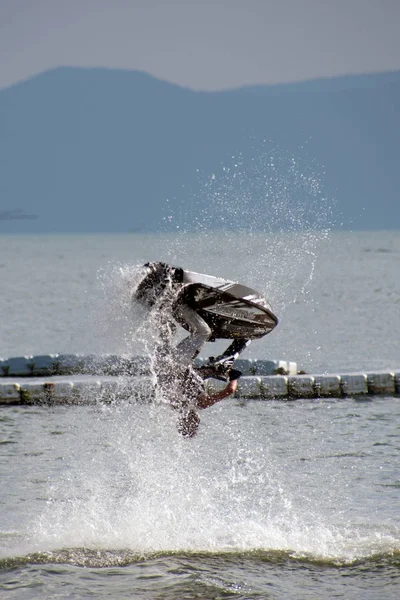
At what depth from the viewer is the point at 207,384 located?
49.9 ft

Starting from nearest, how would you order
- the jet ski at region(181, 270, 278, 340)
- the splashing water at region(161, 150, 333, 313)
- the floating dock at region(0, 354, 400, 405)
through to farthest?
the jet ski at region(181, 270, 278, 340), the floating dock at region(0, 354, 400, 405), the splashing water at region(161, 150, 333, 313)

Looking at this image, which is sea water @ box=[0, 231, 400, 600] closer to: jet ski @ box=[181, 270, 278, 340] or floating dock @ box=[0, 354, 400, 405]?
floating dock @ box=[0, 354, 400, 405]

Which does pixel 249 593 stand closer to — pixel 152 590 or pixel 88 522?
pixel 152 590

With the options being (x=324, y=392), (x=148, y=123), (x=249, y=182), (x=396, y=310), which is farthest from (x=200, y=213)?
(x=324, y=392)

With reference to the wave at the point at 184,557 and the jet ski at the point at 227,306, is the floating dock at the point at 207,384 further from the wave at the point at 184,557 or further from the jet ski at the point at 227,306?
the jet ski at the point at 227,306

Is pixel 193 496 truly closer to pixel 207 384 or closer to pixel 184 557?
pixel 184 557

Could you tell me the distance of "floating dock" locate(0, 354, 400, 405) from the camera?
15664 millimetres

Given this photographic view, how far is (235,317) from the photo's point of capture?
29.3 ft

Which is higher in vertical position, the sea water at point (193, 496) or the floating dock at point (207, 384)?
the floating dock at point (207, 384)

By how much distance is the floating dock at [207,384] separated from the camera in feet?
51.4

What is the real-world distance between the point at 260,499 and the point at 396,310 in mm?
25980

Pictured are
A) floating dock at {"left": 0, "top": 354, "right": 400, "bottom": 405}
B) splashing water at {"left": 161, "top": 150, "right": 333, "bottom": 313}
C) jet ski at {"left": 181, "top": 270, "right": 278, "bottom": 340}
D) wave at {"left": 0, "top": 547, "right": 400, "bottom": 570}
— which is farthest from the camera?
splashing water at {"left": 161, "top": 150, "right": 333, "bottom": 313}

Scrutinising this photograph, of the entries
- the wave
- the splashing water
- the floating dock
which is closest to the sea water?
the wave

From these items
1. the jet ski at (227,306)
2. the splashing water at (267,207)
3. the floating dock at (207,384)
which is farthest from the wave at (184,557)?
the splashing water at (267,207)
